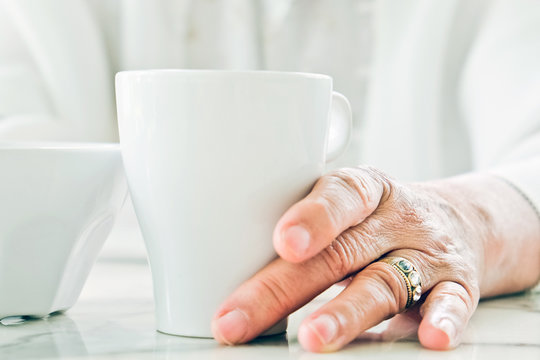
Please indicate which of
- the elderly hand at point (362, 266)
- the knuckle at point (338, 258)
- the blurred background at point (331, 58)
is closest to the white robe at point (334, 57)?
the blurred background at point (331, 58)

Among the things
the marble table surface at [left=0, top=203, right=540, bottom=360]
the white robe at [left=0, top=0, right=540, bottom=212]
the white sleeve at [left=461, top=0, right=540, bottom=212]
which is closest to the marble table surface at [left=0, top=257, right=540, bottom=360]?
the marble table surface at [left=0, top=203, right=540, bottom=360]

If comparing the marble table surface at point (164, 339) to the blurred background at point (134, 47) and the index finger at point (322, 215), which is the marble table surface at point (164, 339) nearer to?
the index finger at point (322, 215)

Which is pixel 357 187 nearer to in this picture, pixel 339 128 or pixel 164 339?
pixel 339 128

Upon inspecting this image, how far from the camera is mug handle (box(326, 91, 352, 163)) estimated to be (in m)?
0.56

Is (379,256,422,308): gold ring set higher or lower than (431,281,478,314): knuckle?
higher

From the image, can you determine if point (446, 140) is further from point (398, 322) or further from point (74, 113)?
point (398, 322)

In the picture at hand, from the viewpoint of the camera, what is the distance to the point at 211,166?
1.45ft

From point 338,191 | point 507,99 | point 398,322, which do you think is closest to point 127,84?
point 338,191

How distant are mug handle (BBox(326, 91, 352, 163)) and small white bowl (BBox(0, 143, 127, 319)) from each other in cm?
17

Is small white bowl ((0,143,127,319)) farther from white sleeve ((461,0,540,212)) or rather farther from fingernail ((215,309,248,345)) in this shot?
white sleeve ((461,0,540,212))

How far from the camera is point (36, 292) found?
53 cm

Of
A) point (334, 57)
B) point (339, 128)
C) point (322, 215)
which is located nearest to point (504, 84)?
point (334, 57)

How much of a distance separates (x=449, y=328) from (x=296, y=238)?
12 cm

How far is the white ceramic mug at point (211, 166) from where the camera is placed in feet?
1.43
